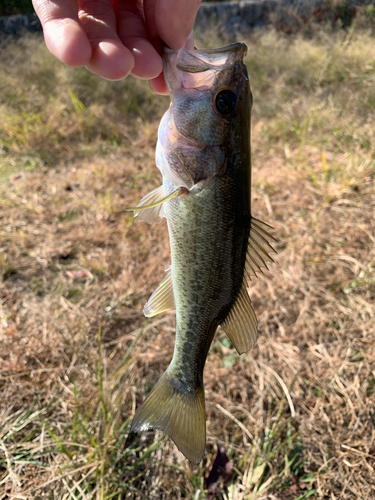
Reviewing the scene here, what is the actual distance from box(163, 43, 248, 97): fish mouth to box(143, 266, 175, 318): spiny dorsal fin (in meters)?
0.79

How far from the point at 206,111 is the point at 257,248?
583mm

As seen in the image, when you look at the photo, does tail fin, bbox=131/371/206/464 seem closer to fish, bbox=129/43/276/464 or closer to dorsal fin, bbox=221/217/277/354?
fish, bbox=129/43/276/464

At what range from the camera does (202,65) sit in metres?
1.14

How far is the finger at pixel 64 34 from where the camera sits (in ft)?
3.49

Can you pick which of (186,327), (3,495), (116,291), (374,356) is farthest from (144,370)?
(374,356)

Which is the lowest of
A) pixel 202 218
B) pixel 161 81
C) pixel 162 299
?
pixel 162 299

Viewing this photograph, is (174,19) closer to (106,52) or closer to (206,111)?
(106,52)

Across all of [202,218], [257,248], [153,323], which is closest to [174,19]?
[202,218]

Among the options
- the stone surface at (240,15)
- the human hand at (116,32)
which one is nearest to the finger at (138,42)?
the human hand at (116,32)

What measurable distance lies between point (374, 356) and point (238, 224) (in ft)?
6.19

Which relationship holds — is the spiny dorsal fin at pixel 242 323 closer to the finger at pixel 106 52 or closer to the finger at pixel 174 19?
the finger at pixel 106 52

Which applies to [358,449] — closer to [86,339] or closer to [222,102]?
[86,339]

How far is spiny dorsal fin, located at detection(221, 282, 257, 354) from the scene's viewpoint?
1.30 metres

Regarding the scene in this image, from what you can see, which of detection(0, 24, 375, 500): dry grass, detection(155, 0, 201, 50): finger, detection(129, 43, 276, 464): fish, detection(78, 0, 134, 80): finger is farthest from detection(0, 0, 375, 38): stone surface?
detection(129, 43, 276, 464): fish
